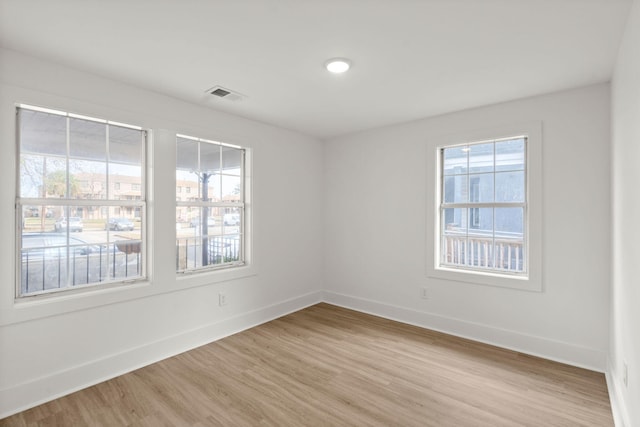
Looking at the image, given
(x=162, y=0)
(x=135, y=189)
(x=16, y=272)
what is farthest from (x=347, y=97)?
(x=16, y=272)

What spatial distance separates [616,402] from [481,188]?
6.63 ft

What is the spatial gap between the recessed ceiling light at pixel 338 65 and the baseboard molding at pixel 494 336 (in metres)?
2.84

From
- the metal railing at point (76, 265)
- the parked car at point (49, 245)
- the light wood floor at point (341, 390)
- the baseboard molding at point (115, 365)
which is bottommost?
the light wood floor at point (341, 390)

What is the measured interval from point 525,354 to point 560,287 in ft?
2.36

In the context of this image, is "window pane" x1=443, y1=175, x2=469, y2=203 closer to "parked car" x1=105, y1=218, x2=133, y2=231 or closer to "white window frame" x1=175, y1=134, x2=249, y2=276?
"white window frame" x1=175, y1=134, x2=249, y2=276

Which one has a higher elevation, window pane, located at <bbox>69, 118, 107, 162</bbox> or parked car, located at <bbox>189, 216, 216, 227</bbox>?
window pane, located at <bbox>69, 118, 107, 162</bbox>

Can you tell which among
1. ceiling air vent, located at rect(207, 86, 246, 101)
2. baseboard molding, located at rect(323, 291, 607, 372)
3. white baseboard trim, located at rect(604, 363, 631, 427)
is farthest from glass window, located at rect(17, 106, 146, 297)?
white baseboard trim, located at rect(604, 363, 631, 427)

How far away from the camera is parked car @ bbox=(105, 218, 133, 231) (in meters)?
2.69

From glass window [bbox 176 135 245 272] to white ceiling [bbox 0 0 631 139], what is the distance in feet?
2.14

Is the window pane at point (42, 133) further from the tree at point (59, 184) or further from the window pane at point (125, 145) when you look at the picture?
the window pane at point (125, 145)

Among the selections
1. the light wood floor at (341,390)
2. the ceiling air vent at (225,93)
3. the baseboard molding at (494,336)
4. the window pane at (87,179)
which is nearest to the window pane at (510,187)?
the baseboard molding at (494,336)

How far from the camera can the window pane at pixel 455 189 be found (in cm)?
350

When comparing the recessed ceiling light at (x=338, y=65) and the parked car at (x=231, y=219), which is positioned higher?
the recessed ceiling light at (x=338, y=65)

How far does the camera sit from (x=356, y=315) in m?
4.09
